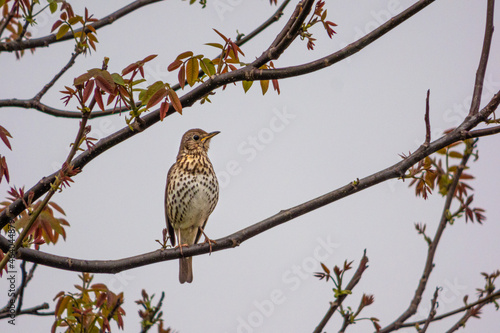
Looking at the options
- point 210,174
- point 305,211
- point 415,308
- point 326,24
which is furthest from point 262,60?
point 210,174

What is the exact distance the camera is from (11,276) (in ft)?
11.8

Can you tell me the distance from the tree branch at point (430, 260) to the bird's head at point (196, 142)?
3.04 metres

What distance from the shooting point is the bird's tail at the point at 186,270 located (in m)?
6.87

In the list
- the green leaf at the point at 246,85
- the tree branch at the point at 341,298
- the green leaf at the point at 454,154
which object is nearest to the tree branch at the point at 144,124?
the green leaf at the point at 246,85

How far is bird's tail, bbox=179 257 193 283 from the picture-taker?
6.87 metres

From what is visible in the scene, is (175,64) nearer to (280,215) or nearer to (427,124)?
(280,215)

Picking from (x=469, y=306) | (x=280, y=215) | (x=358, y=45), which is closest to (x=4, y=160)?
(x=280, y=215)

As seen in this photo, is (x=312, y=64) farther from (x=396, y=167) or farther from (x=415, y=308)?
(x=415, y=308)

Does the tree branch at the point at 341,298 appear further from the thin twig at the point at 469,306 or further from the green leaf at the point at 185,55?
the green leaf at the point at 185,55

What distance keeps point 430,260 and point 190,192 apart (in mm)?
2967

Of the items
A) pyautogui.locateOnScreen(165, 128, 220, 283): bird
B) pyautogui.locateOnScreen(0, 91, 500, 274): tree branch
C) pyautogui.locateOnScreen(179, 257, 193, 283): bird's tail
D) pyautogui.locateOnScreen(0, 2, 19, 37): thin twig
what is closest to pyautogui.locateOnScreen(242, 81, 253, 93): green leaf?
pyautogui.locateOnScreen(0, 91, 500, 274): tree branch

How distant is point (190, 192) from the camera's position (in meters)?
6.33

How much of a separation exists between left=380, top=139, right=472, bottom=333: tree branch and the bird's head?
120 inches

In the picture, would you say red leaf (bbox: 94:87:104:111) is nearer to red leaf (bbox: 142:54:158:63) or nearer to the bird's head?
Result: red leaf (bbox: 142:54:158:63)
